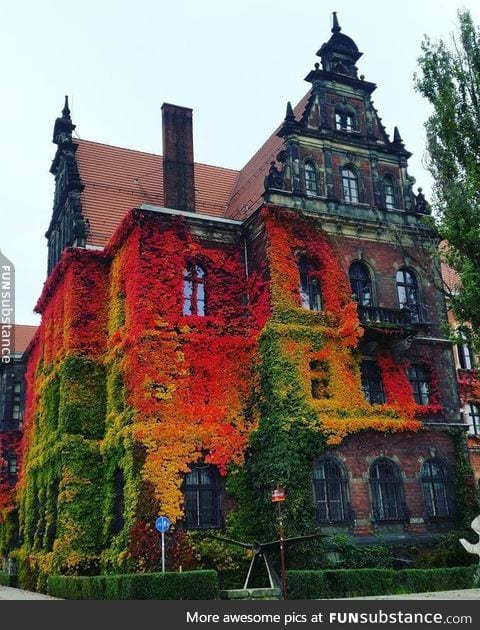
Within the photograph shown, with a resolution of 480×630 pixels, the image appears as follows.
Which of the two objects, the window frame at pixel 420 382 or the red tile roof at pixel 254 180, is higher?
the red tile roof at pixel 254 180

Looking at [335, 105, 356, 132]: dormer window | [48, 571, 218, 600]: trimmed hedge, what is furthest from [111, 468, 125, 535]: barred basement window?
[335, 105, 356, 132]: dormer window

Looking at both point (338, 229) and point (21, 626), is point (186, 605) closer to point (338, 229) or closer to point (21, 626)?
point (21, 626)

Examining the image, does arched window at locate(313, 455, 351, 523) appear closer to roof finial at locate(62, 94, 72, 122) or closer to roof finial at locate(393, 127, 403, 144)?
roof finial at locate(393, 127, 403, 144)

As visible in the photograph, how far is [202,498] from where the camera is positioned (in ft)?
85.8

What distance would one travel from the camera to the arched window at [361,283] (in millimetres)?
29844

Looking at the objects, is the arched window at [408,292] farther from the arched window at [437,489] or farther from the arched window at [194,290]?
the arched window at [194,290]

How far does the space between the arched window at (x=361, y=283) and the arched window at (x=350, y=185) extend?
2.80 meters

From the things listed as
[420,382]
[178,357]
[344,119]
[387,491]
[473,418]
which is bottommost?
[387,491]

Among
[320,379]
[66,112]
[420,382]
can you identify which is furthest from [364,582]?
[66,112]

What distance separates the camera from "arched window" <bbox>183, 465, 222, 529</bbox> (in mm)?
25781

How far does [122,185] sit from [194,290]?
800 centimetres

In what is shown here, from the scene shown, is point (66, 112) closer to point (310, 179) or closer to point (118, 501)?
point (310, 179)

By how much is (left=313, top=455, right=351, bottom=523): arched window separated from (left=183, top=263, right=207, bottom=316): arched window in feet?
24.4

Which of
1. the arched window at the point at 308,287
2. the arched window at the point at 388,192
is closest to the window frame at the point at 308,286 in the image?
the arched window at the point at 308,287
